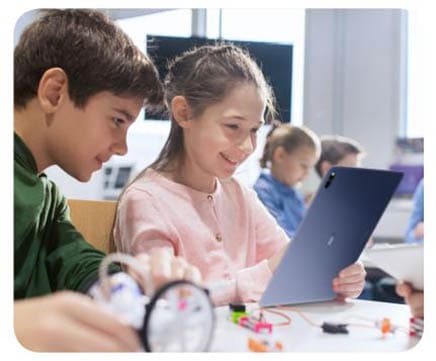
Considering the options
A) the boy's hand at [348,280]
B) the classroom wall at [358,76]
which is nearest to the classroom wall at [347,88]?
the classroom wall at [358,76]

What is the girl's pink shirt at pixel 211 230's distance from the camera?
26.4 inches

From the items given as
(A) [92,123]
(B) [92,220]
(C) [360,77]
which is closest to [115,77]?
(A) [92,123]

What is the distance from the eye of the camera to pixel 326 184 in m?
0.64

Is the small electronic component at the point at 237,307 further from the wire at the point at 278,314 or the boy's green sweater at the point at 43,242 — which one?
the boy's green sweater at the point at 43,242

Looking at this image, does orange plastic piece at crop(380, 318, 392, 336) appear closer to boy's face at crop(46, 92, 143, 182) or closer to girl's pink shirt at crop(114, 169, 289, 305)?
girl's pink shirt at crop(114, 169, 289, 305)

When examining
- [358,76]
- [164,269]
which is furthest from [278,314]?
[358,76]

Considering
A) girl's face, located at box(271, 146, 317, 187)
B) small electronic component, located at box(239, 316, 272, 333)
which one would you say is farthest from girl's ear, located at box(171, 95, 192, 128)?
small electronic component, located at box(239, 316, 272, 333)

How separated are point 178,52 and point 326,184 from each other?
203 millimetres

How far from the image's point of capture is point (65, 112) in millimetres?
642

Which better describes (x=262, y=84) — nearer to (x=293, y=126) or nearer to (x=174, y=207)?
(x=293, y=126)

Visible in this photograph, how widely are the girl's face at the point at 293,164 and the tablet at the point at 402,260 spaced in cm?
12

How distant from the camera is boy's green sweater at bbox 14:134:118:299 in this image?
2.08 feet

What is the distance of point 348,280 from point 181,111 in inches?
9.8

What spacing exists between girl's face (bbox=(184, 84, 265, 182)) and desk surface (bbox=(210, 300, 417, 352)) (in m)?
0.16
